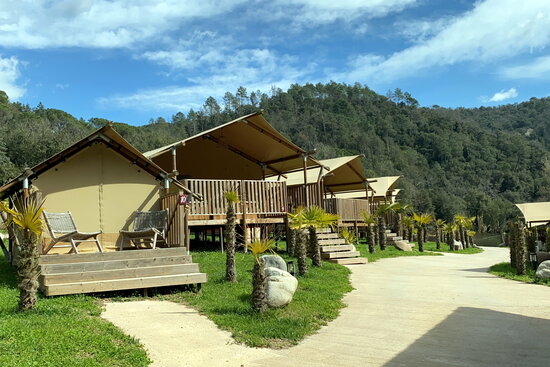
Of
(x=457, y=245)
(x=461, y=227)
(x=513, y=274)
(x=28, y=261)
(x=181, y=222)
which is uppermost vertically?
(x=181, y=222)

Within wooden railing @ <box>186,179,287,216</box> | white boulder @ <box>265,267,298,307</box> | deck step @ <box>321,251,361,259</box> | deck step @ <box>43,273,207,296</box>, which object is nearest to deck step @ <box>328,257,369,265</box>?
deck step @ <box>321,251,361,259</box>

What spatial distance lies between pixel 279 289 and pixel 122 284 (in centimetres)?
282

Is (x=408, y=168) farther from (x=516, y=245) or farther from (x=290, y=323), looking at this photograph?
(x=290, y=323)

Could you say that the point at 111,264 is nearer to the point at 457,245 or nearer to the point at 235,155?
the point at 235,155

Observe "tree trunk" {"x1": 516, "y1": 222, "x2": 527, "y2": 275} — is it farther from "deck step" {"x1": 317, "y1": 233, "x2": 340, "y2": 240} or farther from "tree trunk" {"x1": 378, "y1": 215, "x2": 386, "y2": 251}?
"tree trunk" {"x1": 378, "y1": 215, "x2": 386, "y2": 251}

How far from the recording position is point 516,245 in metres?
13.0

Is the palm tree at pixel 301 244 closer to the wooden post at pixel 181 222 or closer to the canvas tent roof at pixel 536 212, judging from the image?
the wooden post at pixel 181 222

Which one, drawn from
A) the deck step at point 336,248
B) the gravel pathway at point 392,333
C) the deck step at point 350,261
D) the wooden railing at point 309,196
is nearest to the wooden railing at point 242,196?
the deck step at point 336,248

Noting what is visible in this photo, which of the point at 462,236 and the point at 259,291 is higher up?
the point at 259,291

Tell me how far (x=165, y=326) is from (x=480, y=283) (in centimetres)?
806

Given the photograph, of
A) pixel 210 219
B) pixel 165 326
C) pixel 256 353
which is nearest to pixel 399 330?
pixel 256 353

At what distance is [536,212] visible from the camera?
33.7 metres

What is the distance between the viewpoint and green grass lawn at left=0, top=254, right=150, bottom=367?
4758 millimetres

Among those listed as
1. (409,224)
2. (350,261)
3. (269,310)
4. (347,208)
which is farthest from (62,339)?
(409,224)
